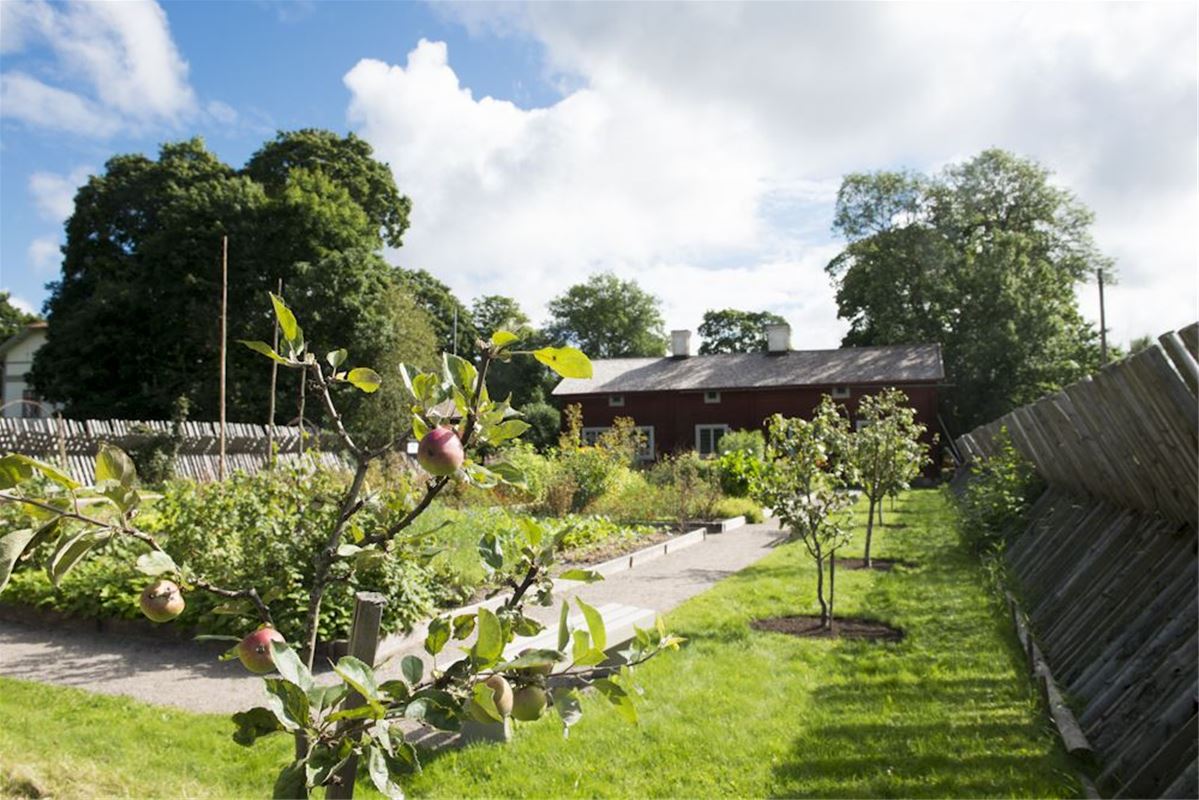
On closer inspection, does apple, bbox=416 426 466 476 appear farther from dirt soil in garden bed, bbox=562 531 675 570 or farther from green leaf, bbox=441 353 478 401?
dirt soil in garden bed, bbox=562 531 675 570

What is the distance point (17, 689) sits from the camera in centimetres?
534

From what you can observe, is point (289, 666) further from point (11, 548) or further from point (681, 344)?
point (681, 344)

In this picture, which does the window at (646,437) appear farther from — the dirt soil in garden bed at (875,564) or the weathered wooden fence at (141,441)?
the dirt soil in garden bed at (875,564)

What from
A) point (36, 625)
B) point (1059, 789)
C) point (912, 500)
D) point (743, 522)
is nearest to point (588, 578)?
point (1059, 789)

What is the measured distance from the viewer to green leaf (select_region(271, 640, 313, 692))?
1.15 metres

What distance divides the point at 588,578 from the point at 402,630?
5415mm

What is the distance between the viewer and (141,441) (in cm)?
1973

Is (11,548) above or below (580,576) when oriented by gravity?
above

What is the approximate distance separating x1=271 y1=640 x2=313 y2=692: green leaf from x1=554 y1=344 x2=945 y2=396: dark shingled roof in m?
29.4

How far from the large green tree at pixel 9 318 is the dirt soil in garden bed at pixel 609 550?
54.0 meters

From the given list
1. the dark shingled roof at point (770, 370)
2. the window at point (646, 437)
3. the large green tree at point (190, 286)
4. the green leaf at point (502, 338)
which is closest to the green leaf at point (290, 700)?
the green leaf at point (502, 338)

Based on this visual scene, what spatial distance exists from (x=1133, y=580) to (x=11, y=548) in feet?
17.7

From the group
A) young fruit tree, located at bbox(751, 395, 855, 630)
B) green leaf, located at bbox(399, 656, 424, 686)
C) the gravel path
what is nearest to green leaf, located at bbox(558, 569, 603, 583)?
green leaf, located at bbox(399, 656, 424, 686)

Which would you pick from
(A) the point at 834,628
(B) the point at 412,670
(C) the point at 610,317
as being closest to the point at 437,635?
(B) the point at 412,670
